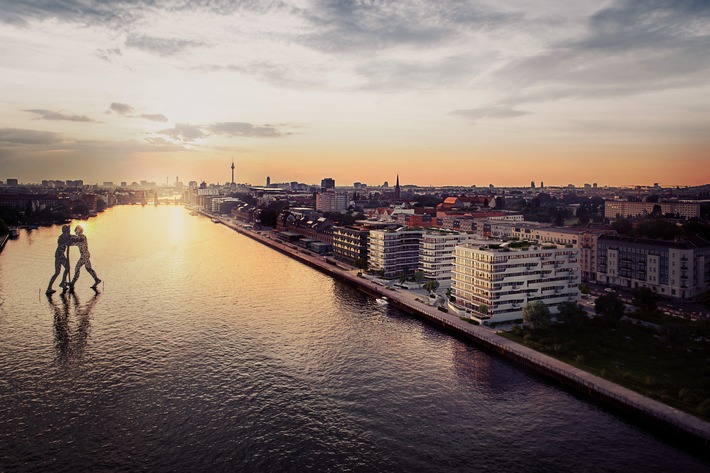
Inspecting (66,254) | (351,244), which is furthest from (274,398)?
(351,244)

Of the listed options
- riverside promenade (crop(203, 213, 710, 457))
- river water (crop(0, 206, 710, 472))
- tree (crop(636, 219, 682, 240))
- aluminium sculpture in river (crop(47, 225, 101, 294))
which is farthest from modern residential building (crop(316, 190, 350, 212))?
river water (crop(0, 206, 710, 472))

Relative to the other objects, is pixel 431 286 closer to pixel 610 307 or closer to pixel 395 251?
pixel 395 251

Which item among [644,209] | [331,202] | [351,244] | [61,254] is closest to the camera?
[61,254]

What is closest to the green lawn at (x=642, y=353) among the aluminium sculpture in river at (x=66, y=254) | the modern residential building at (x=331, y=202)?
the aluminium sculpture in river at (x=66, y=254)

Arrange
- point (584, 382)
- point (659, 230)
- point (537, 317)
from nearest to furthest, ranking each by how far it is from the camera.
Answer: point (584, 382) → point (537, 317) → point (659, 230)

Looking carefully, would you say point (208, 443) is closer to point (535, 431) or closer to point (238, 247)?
point (535, 431)

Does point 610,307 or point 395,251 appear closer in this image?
point 610,307

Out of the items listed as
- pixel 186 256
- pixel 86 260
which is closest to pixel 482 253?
pixel 86 260

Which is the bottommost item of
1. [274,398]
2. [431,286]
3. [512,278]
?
[274,398]
